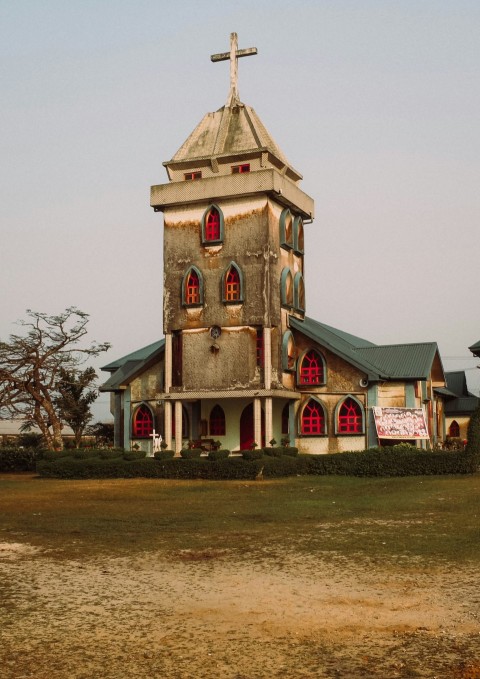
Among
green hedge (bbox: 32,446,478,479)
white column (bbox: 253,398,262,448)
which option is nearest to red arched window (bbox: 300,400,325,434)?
white column (bbox: 253,398,262,448)

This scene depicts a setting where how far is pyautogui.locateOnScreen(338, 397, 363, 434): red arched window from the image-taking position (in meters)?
41.1

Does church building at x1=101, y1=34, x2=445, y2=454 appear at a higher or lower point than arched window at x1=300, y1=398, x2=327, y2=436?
higher

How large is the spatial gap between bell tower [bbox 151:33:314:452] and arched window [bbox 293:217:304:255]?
0.32 feet

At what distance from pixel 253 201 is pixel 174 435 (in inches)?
540

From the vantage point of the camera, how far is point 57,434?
46.8 metres

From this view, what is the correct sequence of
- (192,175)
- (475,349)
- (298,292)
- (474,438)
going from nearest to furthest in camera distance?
(474,438)
(475,349)
(192,175)
(298,292)

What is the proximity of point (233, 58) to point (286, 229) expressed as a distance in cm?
1036

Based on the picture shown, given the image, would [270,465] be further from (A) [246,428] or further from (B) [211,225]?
(B) [211,225]

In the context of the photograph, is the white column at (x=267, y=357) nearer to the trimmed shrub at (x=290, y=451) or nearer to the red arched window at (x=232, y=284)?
the red arched window at (x=232, y=284)

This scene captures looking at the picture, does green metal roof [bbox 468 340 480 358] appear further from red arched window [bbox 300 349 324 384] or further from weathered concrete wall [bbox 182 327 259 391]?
weathered concrete wall [bbox 182 327 259 391]

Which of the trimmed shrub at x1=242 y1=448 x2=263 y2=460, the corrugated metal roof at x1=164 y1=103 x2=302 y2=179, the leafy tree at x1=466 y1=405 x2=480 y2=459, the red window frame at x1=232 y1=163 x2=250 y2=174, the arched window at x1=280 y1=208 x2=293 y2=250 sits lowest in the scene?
the trimmed shrub at x1=242 y1=448 x2=263 y2=460

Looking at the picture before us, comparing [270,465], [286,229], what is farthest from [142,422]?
[270,465]

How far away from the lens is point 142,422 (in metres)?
45.6

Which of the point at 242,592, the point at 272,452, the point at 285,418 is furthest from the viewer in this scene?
the point at 285,418
